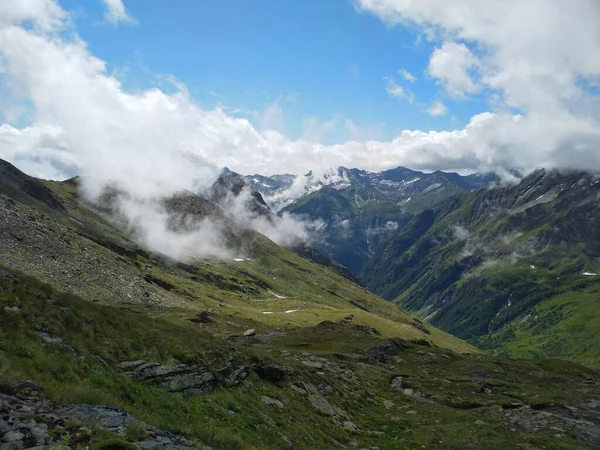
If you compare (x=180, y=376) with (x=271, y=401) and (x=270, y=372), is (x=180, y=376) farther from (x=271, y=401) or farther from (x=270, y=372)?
(x=270, y=372)

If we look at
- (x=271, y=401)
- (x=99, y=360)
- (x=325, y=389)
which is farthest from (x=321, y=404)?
(x=99, y=360)

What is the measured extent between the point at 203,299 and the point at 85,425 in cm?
16517

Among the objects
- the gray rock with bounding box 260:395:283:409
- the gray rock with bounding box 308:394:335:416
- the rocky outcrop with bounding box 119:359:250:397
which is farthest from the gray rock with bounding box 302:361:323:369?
the rocky outcrop with bounding box 119:359:250:397

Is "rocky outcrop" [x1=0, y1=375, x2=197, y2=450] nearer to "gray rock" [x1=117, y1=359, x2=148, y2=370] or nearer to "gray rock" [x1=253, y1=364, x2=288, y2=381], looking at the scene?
"gray rock" [x1=117, y1=359, x2=148, y2=370]

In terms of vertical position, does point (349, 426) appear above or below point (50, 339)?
below

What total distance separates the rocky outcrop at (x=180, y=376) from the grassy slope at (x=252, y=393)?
31.3 inches

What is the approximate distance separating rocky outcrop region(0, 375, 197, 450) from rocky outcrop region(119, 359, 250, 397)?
825cm

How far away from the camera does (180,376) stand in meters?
26.2

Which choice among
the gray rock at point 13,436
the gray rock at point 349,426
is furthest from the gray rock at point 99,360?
the gray rock at point 349,426

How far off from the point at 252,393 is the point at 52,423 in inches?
761

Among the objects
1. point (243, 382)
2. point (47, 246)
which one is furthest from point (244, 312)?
point (243, 382)

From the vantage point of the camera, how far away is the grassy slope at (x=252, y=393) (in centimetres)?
1916

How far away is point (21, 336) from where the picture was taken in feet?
66.6

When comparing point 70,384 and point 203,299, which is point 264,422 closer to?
point 70,384
